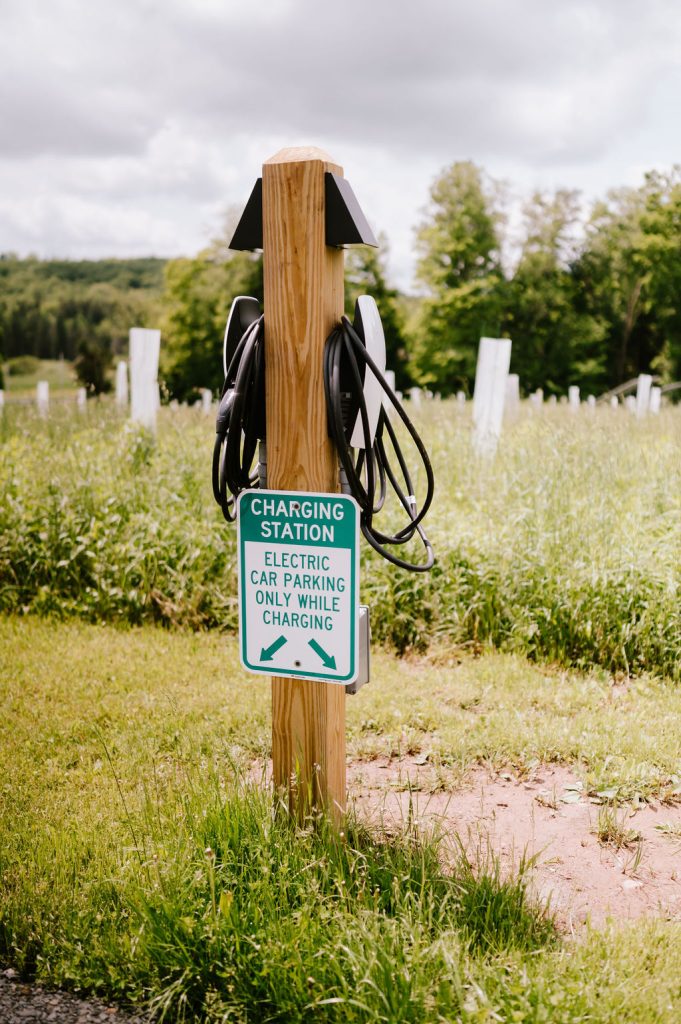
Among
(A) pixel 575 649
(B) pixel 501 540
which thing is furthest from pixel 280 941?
(B) pixel 501 540

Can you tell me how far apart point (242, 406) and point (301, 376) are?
20 centimetres

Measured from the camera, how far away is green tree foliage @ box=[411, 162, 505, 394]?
134ft

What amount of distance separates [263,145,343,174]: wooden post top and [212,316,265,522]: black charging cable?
17.9 inches

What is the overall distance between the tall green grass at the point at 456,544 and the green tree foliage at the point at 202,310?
36953 millimetres

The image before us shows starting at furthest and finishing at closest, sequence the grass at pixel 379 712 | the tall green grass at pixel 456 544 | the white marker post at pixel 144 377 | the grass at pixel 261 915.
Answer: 1. the white marker post at pixel 144 377
2. the tall green grass at pixel 456 544
3. the grass at pixel 379 712
4. the grass at pixel 261 915

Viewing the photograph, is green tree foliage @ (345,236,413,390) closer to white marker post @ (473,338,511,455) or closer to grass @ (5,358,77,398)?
grass @ (5,358,77,398)

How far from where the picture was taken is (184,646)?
16.9ft

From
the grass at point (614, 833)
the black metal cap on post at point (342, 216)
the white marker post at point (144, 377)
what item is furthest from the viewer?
the white marker post at point (144, 377)

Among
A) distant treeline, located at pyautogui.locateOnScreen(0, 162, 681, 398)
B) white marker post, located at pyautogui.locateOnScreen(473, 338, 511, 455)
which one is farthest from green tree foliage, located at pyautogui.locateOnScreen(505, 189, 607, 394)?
white marker post, located at pyautogui.locateOnScreen(473, 338, 511, 455)

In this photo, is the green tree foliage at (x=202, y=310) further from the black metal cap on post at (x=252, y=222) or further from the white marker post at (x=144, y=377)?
the black metal cap on post at (x=252, y=222)

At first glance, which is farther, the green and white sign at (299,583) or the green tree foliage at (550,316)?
the green tree foliage at (550,316)

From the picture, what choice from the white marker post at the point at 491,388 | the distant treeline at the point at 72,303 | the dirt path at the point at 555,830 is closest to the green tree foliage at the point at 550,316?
the distant treeline at the point at 72,303

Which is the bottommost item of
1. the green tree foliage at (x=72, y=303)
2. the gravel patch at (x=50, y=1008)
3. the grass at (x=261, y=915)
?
the gravel patch at (x=50, y=1008)

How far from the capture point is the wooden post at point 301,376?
8.39 feet
